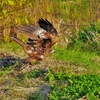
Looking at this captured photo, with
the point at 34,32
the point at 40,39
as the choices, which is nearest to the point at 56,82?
the point at 40,39

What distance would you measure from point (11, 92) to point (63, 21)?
5.92 m

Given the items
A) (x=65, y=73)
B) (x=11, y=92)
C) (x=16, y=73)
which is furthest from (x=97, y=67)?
(x=11, y=92)

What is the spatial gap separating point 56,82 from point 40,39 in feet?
3.70

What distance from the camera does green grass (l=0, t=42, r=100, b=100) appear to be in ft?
19.5

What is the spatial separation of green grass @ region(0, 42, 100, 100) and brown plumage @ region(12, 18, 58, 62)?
0.17 meters

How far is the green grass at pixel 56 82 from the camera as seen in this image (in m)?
5.93

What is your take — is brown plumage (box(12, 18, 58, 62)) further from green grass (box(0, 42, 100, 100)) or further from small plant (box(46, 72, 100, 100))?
small plant (box(46, 72, 100, 100))

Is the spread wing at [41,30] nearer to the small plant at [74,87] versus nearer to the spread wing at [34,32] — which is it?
the spread wing at [34,32]

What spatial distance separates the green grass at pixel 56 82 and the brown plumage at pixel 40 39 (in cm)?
17

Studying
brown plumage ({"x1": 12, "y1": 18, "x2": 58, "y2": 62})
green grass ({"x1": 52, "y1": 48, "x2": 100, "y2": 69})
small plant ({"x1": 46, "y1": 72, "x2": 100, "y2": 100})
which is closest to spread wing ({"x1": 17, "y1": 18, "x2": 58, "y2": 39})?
brown plumage ({"x1": 12, "y1": 18, "x2": 58, "y2": 62})

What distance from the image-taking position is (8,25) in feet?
32.2

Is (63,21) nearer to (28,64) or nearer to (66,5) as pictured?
(66,5)

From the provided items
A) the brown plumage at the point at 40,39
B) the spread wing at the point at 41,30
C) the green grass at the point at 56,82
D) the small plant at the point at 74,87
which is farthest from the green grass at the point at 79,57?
the small plant at the point at 74,87

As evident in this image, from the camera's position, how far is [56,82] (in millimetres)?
6438
